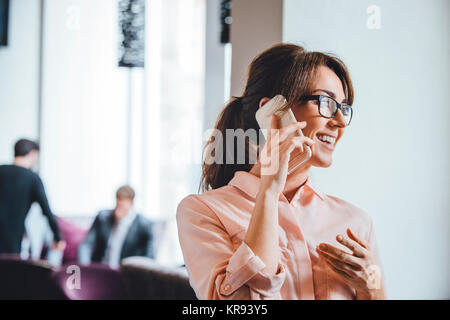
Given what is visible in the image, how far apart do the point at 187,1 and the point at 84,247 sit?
77.2 inches

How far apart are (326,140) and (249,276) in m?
0.32

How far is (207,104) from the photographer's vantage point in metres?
1.15

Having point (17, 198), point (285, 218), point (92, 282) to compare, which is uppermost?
point (285, 218)

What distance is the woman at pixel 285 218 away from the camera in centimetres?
70

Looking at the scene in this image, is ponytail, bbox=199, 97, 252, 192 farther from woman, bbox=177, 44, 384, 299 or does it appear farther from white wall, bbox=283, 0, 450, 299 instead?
white wall, bbox=283, 0, 450, 299

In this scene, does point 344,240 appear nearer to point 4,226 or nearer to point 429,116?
point 429,116

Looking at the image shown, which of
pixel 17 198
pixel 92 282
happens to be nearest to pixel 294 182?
pixel 92 282

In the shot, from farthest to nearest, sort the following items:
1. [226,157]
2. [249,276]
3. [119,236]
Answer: [119,236]
[226,157]
[249,276]

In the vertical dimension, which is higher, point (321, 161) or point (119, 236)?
point (321, 161)

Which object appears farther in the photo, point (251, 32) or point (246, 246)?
point (251, 32)

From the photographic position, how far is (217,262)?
0.72 m

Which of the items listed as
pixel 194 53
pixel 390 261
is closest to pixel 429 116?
pixel 390 261

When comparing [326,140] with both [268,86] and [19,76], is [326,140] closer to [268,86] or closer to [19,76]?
[268,86]

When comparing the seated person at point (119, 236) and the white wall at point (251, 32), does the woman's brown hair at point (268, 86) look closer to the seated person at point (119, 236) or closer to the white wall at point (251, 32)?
the white wall at point (251, 32)
